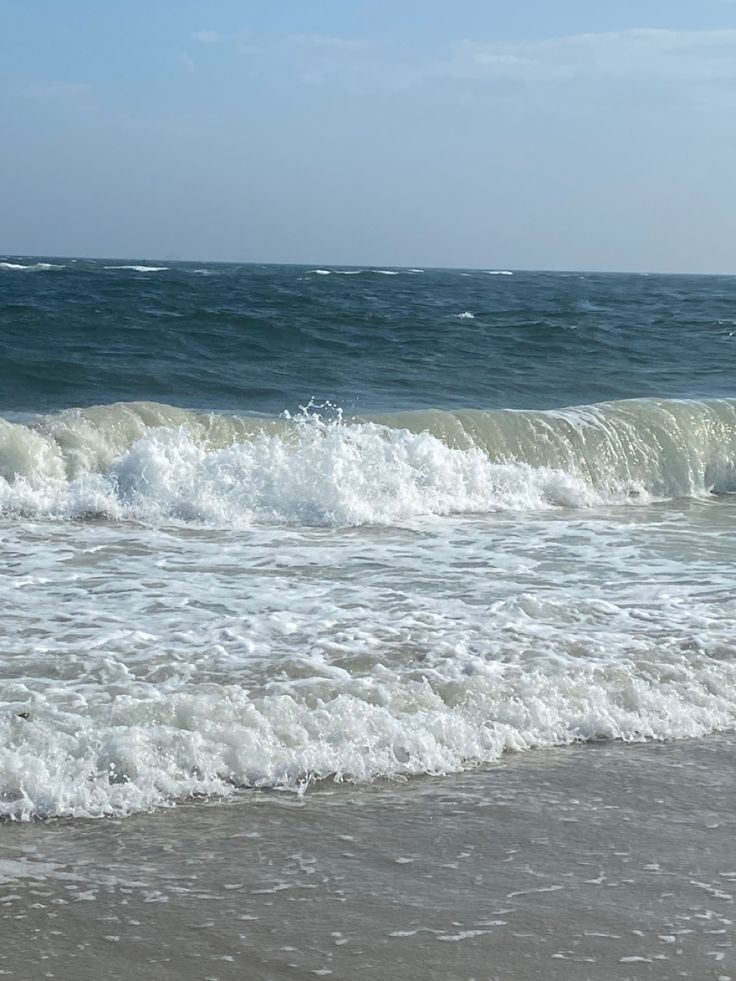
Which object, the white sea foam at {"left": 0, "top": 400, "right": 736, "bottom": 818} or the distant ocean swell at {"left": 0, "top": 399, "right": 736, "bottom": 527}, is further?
the distant ocean swell at {"left": 0, "top": 399, "right": 736, "bottom": 527}

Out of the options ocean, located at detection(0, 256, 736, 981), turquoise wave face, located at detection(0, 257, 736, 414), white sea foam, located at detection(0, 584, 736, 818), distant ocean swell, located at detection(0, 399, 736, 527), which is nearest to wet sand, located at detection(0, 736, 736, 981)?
ocean, located at detection(0, 256, 736, 981)

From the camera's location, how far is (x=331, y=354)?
2142cm

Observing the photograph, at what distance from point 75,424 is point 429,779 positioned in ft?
25.4

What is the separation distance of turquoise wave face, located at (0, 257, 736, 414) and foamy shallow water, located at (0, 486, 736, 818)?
24.0ft

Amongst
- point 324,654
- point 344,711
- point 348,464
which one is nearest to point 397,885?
point 344,711

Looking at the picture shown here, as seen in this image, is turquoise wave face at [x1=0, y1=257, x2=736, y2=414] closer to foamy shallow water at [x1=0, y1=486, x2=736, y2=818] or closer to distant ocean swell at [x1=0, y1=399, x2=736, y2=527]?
distant ocean swell at [x1=0, y1=399, x2=736, y2=527]

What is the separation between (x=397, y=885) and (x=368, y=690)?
1.73 meters

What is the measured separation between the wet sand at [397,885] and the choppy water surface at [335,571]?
288mm

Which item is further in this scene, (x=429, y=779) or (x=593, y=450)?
(x=593, y=450)

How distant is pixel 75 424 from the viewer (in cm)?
1163

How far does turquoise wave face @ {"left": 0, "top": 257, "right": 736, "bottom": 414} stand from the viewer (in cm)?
1731

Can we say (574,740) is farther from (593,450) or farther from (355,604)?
(593,450)

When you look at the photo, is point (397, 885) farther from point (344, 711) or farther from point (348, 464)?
point (348, 464)

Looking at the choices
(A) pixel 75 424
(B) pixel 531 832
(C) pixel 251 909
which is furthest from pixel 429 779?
(A) pixel 75 424
